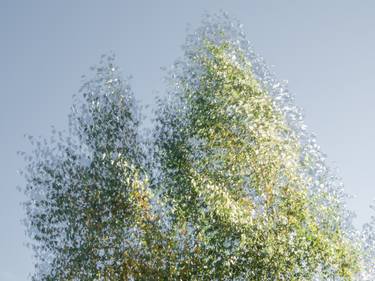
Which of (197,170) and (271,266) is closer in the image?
(271,266)

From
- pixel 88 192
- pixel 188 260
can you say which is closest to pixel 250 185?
pixel 188 260

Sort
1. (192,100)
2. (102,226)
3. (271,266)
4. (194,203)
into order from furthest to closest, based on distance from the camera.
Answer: (192,100), (102,226), (194,203), (271,266)

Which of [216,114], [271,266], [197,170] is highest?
[216,114]

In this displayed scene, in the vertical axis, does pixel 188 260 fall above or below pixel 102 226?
below

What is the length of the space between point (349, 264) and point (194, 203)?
7174 millimetres

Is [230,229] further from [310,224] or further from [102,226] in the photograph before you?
[102,226]

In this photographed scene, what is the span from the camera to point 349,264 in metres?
24.8

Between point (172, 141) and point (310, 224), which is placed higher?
point (172, 141)

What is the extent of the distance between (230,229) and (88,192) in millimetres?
8880

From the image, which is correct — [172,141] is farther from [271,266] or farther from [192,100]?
[271,266]

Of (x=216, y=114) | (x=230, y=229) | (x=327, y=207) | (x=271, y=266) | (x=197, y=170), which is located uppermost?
(x=216, y=114)

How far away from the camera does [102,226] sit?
1109 inches

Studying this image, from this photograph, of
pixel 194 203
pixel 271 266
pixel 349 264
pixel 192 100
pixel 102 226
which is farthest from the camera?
pixel 192 100

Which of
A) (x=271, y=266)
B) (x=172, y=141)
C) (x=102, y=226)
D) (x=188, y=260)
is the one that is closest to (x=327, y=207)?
(x=271, y=266)
